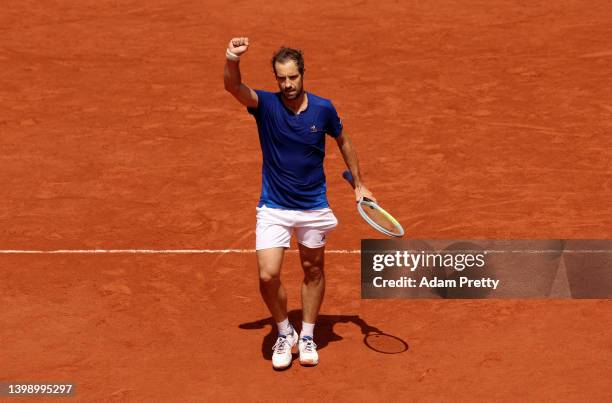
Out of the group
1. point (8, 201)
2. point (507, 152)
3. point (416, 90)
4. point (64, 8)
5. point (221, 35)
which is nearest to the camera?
point (8, 201)

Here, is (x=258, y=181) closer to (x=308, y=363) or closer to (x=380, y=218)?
(x=380, y=218)

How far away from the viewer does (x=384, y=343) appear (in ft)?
28.3

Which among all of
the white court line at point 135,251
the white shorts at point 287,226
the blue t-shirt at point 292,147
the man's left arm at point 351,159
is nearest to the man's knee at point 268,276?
the white shorts at point 287,226

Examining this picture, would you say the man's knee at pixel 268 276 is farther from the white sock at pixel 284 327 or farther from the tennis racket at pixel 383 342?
the tennis racket at pixel 383 342

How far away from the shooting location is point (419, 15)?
17422mm

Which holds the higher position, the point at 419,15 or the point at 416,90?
the point at 419,15

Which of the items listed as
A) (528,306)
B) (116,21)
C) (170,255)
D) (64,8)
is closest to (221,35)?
(116,21)

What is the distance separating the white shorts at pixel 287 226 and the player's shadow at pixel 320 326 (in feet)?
3.53

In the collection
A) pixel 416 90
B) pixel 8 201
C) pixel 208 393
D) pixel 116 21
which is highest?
pixel 116 21

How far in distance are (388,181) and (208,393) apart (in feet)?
16.0

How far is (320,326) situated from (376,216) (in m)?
1.31

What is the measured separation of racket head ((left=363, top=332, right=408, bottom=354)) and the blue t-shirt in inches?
55.4

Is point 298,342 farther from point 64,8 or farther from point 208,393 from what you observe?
point 64,8

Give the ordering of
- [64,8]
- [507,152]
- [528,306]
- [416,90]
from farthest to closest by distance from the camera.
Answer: [64,8] → [416,90] → [507,152] → [528,306]
